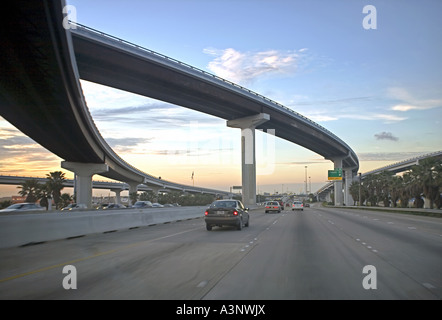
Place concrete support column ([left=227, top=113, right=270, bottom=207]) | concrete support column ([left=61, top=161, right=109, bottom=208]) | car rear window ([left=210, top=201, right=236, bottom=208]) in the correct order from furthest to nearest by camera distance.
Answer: concrete support column ([left=227, top=113, right=270, bottom=207])
concrete support column ([left=61, top=161, right=109, bottom=208])
car rear window ([left=210, top=201, right=236, bottom=208])

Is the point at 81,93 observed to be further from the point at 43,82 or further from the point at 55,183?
the point at 55,183

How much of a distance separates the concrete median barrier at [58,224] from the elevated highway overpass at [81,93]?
28.2ft

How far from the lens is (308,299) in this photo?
275 inches

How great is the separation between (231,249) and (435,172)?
60.1m

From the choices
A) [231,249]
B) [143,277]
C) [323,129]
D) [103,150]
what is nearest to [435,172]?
[323,129]

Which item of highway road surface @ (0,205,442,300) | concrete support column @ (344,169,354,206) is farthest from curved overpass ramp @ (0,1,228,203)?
concrete support column @ (344,169,354,206)

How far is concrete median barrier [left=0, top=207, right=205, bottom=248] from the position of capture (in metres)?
14.5

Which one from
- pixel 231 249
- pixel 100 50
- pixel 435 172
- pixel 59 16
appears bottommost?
pixel 231 249

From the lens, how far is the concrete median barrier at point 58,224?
1452 centimetres

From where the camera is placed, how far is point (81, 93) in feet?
107

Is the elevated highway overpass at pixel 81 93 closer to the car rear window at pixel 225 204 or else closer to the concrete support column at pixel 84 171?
the concrete support column at pixel 84 171

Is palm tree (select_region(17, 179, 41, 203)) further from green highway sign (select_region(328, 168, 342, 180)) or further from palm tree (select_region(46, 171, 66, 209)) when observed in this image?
green highway sign (select_region(328, 168, 342, 180))

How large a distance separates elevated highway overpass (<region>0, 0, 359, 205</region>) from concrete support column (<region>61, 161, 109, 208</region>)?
15 centimetres
